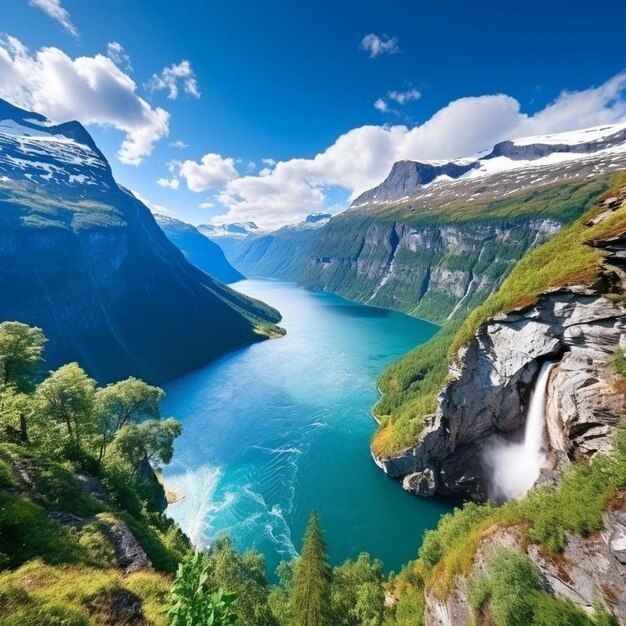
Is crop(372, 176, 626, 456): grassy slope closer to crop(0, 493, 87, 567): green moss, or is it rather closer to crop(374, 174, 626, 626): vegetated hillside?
crop(374, 174, 626, 626): vegetated hillside

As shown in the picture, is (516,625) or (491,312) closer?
(516,625)

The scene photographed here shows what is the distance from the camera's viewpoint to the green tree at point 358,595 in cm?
3300

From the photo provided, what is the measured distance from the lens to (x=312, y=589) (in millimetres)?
32469

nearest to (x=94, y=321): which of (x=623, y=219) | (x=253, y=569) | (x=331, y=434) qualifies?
(x=331, y=434)

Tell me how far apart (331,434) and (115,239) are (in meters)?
171

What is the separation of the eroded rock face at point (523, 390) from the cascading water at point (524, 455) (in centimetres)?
140

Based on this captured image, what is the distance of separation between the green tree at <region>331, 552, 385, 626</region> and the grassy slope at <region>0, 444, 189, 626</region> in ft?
60.5

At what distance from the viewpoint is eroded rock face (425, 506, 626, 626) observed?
800 inches

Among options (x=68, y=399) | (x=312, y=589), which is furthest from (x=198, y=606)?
(x=68, y=399)

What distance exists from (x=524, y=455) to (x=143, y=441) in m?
53.3

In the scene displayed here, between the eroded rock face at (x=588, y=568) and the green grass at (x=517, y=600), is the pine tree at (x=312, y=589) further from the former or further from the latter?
the green grass at (x=517, y=600)

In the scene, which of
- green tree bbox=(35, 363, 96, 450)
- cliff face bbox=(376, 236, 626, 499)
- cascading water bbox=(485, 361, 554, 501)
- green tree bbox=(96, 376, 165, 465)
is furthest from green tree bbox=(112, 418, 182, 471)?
cascading water bbox=(485, 361, 554, 501)

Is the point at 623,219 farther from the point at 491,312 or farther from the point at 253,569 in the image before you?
the point at 253,569

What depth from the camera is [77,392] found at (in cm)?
3309
